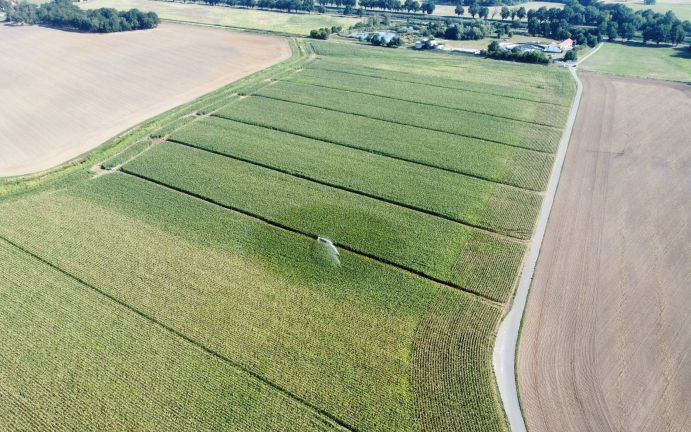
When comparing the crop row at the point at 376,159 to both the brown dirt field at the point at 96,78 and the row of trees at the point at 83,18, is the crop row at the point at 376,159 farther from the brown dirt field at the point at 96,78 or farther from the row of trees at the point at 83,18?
the row of trees at the point at 83,18

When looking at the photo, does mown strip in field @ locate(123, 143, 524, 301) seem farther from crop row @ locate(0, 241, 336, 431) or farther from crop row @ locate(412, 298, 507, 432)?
crop row @ locate(0, 241, 336, 431)

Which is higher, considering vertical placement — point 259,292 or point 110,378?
point 259,292

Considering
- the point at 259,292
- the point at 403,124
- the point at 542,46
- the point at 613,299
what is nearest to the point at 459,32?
the point at 542,46

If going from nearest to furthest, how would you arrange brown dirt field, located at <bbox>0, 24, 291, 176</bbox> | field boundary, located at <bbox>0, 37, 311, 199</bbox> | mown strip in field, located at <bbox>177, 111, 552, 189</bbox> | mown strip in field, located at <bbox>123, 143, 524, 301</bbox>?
mown strip in field, located at <bbox>123, 143, 524, 301</bbox>, field boundary, located at <bbox>0, 37, 311, 199</bbox>, mown strip in field, located at <bbox>177, 111, 552, 189</bbox>, brown dirt field, located at <bbox>0, 24, 291, 176</bbox>

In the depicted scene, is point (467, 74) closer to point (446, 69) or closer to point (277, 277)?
point (446, 69)

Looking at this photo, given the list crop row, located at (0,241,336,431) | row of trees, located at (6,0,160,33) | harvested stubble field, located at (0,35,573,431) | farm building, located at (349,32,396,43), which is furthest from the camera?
row of trees, located at (6,0,160,33)

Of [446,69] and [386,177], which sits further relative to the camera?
[446,69]

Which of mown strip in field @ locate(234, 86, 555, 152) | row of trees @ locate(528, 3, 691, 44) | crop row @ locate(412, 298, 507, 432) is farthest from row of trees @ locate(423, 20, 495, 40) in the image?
crop row @ locate(412, 298, 507, 432)
